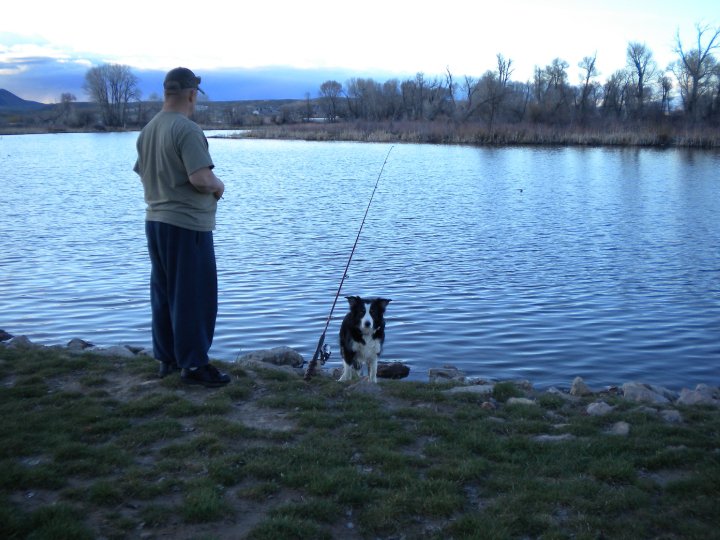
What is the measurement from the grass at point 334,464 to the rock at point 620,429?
9 centimetres

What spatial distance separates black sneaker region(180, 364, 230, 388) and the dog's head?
1481 mm

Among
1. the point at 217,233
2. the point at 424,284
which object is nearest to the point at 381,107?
the point at 217,233

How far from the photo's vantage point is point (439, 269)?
14.8 meters

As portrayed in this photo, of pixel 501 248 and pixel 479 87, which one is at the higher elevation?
pixel 479 87

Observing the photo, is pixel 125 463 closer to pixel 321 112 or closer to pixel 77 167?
pixel 77 167

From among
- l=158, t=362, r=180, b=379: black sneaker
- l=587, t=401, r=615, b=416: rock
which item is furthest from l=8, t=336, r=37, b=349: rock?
l=587, t=401, r=615, b=416: rock

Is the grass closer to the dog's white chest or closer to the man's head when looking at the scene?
the dog's white chest

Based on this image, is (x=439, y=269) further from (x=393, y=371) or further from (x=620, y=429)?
(x=620, y=429)

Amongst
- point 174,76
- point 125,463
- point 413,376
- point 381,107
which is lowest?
point 413,376

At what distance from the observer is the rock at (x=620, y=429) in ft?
17.1

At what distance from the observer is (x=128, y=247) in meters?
17.0

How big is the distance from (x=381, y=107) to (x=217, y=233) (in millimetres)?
68347

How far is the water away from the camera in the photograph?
10.2 m

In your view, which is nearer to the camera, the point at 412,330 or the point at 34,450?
the point at 34,450
